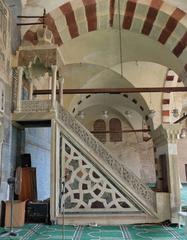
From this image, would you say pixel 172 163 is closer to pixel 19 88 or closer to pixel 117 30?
pixel 19 88

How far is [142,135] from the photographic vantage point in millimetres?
18109

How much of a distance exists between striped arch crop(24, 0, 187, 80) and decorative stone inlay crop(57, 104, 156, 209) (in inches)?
92.0

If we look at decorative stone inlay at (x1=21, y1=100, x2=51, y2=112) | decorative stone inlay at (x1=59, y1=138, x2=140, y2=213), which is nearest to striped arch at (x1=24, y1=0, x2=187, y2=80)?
decorative stone inlay at (x1=21, y1=100, x2=51, y2=112)

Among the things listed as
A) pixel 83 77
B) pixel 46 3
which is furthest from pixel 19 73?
pixel 83 77

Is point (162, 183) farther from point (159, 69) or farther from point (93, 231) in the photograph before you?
point (159, 69)

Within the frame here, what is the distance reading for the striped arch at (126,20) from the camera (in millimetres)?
6879

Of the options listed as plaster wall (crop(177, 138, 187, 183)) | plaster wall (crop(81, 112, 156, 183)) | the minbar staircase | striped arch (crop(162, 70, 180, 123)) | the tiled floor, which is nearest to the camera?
the tiled floor

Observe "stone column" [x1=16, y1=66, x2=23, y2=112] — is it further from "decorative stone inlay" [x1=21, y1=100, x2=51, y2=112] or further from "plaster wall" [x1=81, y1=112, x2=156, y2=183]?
"plaster wall" [x1=81, y1=112, x2=156, y2=183]

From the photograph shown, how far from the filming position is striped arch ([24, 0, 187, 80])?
688 cm

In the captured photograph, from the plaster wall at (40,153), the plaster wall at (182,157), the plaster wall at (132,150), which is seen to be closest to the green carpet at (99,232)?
the plaster wall at (40,153)

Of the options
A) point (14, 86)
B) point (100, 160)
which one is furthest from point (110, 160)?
point (14, 86)

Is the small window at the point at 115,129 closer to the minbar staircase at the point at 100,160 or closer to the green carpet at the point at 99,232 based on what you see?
the minbar staircase at the point at 100,160

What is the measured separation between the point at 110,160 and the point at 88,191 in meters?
0.80

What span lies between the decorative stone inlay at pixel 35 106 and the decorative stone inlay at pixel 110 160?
272 millimetres
